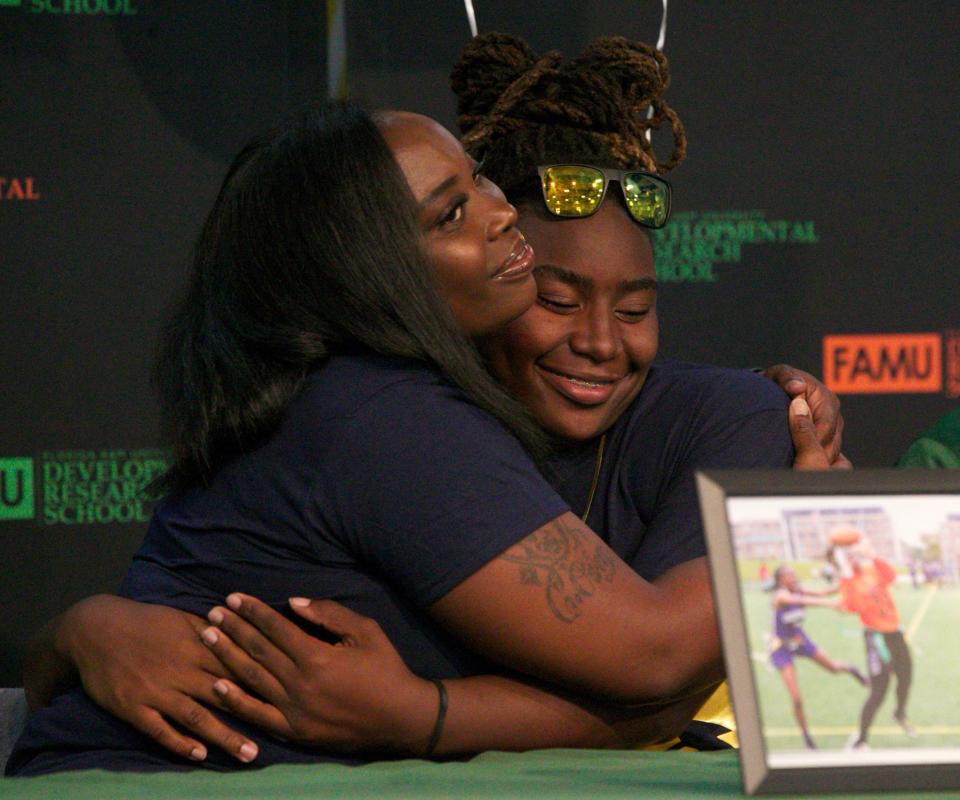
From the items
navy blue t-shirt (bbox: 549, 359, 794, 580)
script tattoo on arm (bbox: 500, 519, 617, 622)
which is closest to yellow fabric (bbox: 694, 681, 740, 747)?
navy blue t-shirt (bbox: 549, 359, 794, 580)

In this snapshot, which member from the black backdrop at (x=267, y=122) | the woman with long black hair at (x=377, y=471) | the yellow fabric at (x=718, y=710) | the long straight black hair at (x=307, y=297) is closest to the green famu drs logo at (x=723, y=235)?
the black backdrop at (x=267, y=122)

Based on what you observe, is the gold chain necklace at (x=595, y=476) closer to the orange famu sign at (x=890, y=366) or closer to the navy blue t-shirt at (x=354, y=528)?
the navy blue t-shirt at (x=354, y=528)

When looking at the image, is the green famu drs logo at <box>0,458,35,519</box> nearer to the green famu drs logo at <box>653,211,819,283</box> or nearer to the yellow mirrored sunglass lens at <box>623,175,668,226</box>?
the green famu drs logo at <box>653,211,819,283</box>

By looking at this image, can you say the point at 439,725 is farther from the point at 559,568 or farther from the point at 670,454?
the point at 670,454

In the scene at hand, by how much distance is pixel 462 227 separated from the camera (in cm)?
181

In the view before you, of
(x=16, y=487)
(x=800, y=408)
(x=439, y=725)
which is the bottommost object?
(x=16, y=487)

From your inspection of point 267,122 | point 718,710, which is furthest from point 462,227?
point 267,122

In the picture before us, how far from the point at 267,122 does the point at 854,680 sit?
129 inches

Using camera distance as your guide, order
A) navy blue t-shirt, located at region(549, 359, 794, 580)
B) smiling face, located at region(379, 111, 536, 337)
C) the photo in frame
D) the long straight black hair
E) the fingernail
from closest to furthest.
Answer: the photo in frame
the long straight black hair
smiling face, located at region(379, 111, 536, 337)
navy blue t-shirt, located at region(549, 359, 794, 580)
the fingernail

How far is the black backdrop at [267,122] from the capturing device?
3932mm

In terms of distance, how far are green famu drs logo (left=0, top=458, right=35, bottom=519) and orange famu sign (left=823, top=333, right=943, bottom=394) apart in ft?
7.82

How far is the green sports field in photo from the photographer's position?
98cm

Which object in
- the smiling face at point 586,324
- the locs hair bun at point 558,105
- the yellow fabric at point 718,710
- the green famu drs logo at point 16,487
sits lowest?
the green famu drs logo at point 16,487

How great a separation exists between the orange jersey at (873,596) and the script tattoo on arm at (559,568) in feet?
1.53
